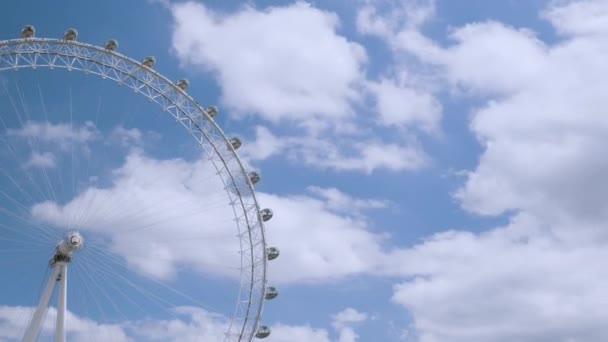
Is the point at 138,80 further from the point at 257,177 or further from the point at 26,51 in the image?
the point at 257,177

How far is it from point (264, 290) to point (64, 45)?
21842 mm

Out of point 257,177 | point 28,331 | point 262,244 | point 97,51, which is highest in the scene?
point 97,51

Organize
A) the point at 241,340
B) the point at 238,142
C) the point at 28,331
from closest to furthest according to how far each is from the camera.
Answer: the point at 28,331 < the point at 241,340 < the point at 238,142

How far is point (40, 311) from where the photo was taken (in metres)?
45.9

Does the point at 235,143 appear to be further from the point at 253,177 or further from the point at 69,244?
the point at 69,244

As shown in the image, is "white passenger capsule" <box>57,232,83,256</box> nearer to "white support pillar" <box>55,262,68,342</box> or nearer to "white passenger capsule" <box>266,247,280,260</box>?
"white support pillar" <box>55,262,68,342</box>

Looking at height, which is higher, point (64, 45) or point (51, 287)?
point (64, 45)

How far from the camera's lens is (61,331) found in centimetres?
4588

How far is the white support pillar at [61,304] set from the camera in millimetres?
45844

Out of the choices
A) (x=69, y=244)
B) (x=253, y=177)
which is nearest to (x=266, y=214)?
(x=253, y=177)

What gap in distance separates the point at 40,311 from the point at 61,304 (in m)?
1.35

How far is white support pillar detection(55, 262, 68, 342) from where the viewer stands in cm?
4584

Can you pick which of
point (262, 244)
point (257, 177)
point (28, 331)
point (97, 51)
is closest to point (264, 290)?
point (262, 244)

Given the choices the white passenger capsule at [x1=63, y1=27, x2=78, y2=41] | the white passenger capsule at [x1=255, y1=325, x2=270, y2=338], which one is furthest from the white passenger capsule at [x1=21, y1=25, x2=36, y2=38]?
the white passenger capsule at [x1=255, y1=325, x2=270, y2=338]
